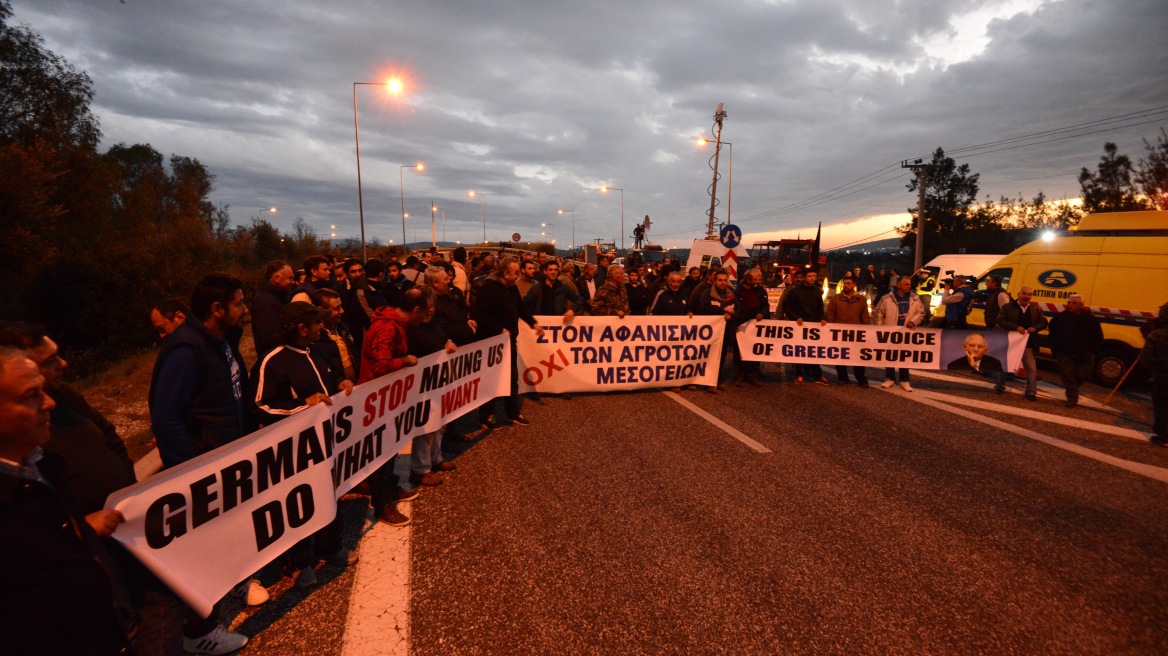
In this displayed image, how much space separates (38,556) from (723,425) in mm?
6051

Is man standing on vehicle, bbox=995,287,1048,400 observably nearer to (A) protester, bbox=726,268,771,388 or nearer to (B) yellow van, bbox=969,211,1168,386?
(B) yellow van, bbox=969,211,1168,386

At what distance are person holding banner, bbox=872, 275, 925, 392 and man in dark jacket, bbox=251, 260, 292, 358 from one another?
8.68 m

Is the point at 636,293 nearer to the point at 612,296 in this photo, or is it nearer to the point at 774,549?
the point at 612,296

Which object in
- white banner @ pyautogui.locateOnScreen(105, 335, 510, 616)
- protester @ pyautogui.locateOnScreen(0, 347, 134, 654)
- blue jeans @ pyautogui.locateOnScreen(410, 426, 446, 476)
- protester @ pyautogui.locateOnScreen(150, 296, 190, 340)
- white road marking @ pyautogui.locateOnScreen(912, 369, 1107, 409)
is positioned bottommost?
white road marking @ pyautogui.locateOnScreen(912, 369, 1107, 409)

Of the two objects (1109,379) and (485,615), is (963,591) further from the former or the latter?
(1109,379)

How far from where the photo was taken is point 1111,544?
12.7 ft

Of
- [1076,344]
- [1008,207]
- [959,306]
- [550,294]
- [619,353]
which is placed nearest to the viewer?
[1076,344]

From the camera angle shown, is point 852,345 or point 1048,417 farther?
point 852,345

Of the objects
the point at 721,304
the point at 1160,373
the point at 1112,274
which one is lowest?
the point at 1160,373

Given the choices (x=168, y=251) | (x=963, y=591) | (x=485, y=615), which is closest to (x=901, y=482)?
(x=963, y=591)

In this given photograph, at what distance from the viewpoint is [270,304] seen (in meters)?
5.51

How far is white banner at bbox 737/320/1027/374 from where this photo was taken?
28.8ft

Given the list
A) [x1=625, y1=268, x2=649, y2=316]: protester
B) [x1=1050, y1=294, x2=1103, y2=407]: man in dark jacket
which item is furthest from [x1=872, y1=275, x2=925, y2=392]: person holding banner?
[x1=625, y1=268, x2=649, y2=316]: protester

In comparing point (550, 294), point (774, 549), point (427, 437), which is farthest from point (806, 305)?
point (427, 437)
